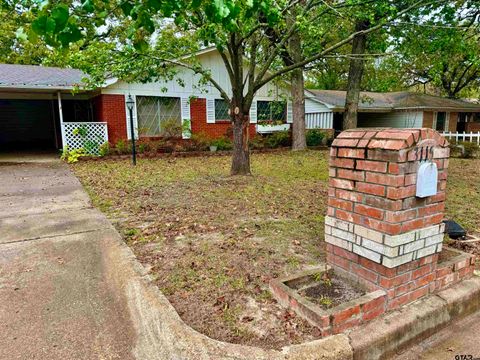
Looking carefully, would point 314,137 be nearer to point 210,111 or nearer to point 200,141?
point 210,111

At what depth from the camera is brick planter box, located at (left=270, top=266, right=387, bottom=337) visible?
2061 mm

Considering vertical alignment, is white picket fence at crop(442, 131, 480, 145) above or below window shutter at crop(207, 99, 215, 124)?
below

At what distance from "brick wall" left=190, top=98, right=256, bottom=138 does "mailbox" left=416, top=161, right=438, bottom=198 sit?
12.3m

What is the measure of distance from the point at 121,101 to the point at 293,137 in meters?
7.56

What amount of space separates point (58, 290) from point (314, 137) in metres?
15.3

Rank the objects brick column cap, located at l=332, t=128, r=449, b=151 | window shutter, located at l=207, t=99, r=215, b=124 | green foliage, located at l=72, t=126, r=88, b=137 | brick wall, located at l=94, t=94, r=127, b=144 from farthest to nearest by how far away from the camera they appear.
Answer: window shutter, located at l=207, t=99, r=215, b=124
brick wall, located at l=94, t=94, r=127, b=144
green foliage, located at l=72, t=126, r=88, b=137
brick column cap, located at l=332, t=128, r=449, b=151

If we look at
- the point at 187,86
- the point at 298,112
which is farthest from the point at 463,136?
the point at 187,86

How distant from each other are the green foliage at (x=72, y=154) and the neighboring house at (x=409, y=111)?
A: 12302 mm

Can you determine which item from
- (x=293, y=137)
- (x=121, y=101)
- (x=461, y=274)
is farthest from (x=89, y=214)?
(x=293, y=137)

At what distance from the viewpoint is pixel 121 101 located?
1288 centimetres

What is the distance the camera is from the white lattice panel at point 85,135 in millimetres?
11742

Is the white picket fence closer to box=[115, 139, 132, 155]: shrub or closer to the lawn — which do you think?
the lawn

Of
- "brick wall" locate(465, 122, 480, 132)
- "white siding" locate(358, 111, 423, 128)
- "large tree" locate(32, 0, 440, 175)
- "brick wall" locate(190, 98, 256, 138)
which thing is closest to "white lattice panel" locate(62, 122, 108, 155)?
"brick wall" locate(190, 98, 256, 138)

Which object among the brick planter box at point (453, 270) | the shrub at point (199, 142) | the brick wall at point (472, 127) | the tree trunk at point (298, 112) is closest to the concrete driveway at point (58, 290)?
the brick planter box at point (453, 270)
